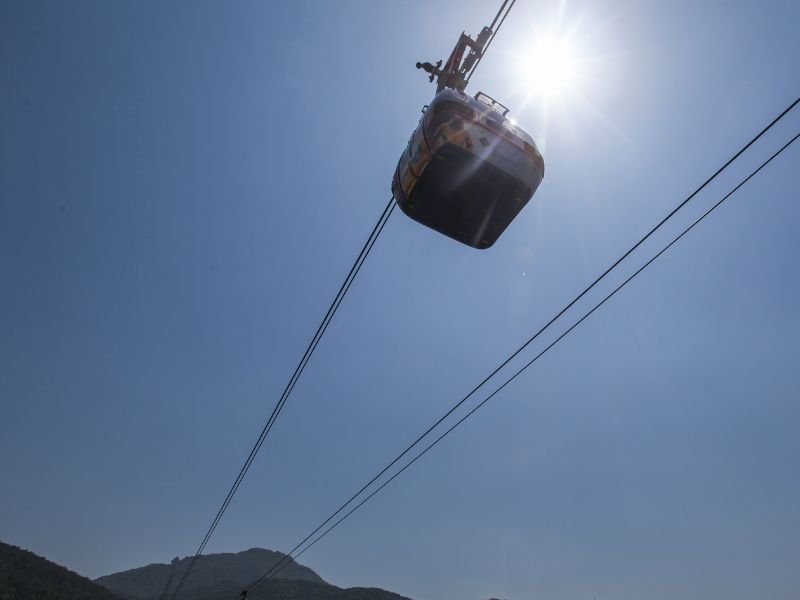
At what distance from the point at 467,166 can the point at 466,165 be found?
0.08ft

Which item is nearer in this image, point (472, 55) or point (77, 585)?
point (472, 55)

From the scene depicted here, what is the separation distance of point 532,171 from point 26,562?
87258 millimetres

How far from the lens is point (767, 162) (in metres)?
5.72

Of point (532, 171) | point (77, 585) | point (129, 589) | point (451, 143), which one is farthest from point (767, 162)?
point (129, 589)

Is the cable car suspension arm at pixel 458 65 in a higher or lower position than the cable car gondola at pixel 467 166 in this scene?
higher

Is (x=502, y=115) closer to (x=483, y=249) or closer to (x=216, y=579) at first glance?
(x=483, y=249)

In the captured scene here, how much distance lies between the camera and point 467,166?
6.48 meters

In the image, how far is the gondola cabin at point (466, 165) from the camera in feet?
20.8

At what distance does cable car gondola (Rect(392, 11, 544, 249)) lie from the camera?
6.34 meters

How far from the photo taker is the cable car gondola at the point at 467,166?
6344 mm

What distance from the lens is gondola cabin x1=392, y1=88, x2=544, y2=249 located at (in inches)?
249

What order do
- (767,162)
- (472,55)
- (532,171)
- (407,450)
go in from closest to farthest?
(767,162) → (532,171) → (472,55) → (407,450)

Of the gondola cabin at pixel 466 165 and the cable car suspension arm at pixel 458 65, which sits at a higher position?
the cable car suspension arm at pixel 458 65

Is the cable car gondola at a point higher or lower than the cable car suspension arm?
lower
